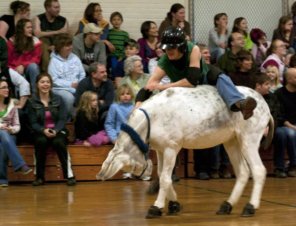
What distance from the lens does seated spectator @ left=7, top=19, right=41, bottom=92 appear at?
1104cm

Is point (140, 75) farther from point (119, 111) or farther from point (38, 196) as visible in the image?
point (38, 196)

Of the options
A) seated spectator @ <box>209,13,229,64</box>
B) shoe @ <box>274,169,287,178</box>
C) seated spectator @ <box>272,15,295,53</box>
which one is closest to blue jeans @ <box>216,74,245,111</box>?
shoe @ <box>274,169,287,178</box>

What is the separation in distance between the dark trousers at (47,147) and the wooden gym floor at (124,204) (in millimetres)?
213

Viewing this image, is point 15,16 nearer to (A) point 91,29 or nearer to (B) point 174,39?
(A) point 91,29

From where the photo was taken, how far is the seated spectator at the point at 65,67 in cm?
1107

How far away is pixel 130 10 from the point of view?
1349 cm

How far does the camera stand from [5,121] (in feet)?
32.2

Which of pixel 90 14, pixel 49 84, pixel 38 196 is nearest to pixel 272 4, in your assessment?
pixel 90 14

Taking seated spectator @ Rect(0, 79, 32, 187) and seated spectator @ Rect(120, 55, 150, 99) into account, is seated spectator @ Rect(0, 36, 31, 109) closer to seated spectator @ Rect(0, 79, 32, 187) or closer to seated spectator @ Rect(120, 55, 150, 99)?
seated spectator @ Rect(0, 79, 32, 187)

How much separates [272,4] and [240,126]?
26.1 ft

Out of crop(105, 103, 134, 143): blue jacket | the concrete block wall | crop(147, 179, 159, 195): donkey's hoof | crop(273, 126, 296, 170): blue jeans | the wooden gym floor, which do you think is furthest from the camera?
the concrete block wall

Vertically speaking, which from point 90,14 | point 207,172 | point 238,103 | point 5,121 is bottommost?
point 207,172

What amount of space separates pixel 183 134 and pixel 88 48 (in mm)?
5622

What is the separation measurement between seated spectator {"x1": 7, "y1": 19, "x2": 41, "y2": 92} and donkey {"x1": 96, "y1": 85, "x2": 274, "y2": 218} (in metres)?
4.72
